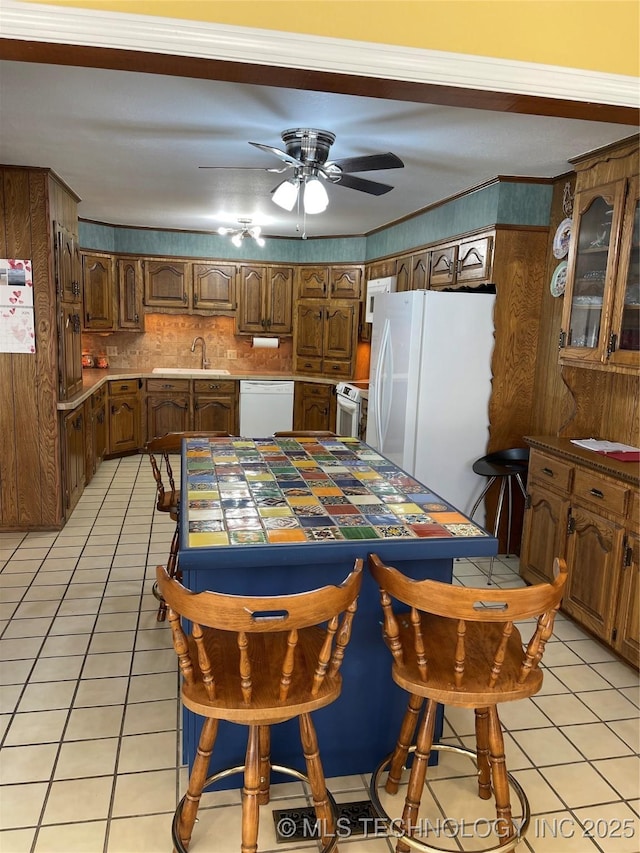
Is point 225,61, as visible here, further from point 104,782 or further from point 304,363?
point 304,363

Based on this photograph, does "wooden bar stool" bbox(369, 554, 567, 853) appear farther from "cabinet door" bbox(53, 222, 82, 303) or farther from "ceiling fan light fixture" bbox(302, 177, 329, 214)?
"cabinet door" bbox(53, 222, 82, 303)

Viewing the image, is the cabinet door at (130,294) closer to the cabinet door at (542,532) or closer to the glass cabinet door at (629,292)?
the cabinet door at (542,532)

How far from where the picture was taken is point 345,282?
21.3 feet

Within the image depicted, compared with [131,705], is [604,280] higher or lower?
higher

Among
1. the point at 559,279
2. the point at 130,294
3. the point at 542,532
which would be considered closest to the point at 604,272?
the point at 559,279

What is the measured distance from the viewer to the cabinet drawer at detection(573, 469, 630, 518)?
9.20ft

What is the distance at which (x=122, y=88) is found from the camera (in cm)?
253

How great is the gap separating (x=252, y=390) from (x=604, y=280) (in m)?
4.24

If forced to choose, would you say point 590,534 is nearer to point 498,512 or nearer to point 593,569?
point 593,569

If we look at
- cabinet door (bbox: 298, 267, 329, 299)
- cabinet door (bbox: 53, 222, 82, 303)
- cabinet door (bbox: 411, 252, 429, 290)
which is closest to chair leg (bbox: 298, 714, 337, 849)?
cabinet door (bbox: 53, 222, 82, 303)

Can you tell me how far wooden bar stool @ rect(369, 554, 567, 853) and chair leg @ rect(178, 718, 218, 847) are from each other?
53cm

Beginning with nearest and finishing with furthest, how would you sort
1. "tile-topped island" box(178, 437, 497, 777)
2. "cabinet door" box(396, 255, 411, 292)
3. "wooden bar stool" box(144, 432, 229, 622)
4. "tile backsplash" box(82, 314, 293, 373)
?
"tile-topped island" box(178, 437, 497, 777), "wooden bar stool" box(144, 432, 229, 622), "cabinet door" box(396, 255, 411, 292), "tile backsplash" box(82, 314, 293, 373)

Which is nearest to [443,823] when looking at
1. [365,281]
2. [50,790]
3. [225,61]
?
[50,790]

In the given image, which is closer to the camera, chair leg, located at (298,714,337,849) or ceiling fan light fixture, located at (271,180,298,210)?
chair leg, located at (298,714,337,849)
